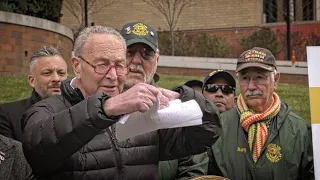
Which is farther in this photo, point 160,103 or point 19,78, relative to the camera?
point 19,78

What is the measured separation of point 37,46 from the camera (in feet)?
39.0

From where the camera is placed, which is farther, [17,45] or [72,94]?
[17,45]

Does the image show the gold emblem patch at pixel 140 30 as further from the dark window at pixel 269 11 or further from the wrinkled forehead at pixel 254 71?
the dark window at pixel 269 11

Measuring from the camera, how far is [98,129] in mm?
2096

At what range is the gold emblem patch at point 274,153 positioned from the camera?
340 centimetres

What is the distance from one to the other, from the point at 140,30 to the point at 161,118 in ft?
3.79

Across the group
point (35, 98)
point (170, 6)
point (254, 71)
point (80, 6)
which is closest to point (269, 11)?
point (170, 6)

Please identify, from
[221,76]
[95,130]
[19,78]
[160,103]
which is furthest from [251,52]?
[19,78]

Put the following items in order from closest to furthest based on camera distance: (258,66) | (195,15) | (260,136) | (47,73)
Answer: (260,136)
(258,66)
(47,73)
(195,15)

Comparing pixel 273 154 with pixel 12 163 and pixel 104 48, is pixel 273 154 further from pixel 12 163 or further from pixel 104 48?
pixel 12 163

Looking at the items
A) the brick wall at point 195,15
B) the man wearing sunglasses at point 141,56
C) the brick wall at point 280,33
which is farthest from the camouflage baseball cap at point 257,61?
the brick wall at point 195,15

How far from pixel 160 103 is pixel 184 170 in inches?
36.2

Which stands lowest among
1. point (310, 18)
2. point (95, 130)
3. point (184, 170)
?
point (184, 170)

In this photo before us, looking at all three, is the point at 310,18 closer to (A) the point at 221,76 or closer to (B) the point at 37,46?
(B) the point at 37,46
